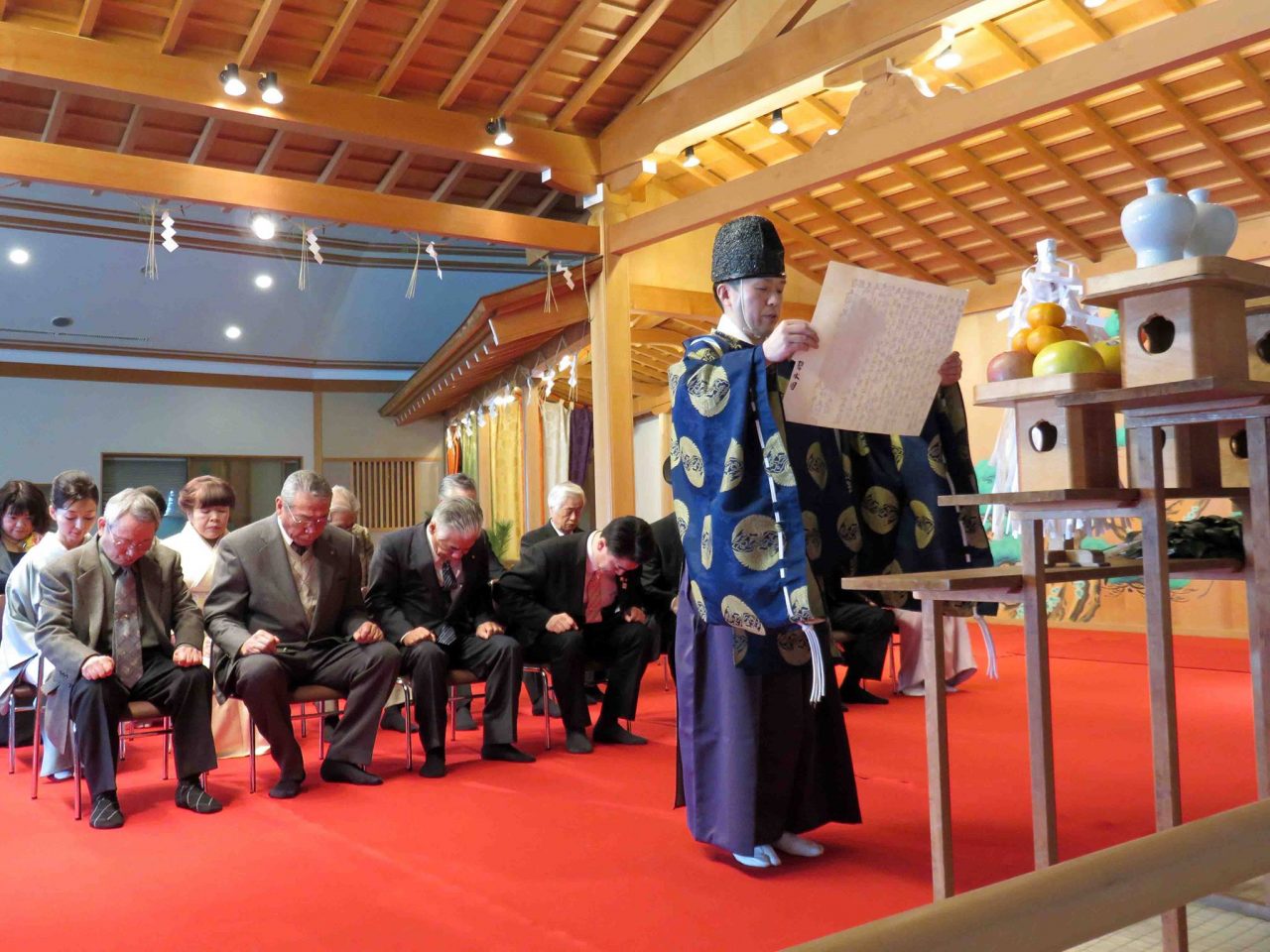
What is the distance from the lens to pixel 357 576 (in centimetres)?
420

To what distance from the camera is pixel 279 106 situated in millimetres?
5266

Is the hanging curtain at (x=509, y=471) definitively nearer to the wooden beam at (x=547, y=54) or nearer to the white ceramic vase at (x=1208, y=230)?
the wooden beam at (x=547, y=54)

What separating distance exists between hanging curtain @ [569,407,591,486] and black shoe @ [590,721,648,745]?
5874 millimetres

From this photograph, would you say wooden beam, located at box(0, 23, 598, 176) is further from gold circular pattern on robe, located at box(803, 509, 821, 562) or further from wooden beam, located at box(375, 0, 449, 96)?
gold circular pattern on robe, located at box(803, 509, 821, 562)

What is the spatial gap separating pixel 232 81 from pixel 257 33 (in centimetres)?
26

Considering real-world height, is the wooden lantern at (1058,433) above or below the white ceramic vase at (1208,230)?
below

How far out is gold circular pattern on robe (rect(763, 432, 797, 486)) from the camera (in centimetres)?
235

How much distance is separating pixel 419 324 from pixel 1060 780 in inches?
402

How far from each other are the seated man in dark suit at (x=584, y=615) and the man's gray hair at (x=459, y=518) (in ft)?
1.20

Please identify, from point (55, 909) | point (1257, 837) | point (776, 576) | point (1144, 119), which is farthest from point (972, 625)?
point (1257, 837)

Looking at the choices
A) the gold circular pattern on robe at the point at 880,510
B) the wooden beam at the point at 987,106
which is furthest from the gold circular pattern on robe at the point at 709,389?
the wooden beam at the point at 987,106

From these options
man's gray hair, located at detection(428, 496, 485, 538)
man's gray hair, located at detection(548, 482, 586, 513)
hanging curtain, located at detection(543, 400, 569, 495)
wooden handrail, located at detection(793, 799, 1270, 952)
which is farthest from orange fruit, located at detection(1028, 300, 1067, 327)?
hanging curtain, located at detection(543, 400, 569, 495)

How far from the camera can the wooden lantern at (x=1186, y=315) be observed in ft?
6.31

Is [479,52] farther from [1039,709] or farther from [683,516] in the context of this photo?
[1039,709]
